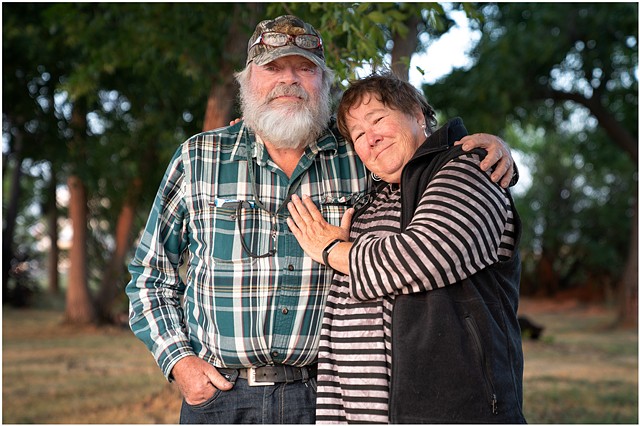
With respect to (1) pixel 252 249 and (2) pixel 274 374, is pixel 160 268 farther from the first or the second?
(2) pixel 274 374

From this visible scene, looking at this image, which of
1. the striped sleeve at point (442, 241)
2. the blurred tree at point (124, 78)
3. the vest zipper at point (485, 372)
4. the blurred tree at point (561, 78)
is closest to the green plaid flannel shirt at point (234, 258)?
the striped sleeve at point (442, 241)

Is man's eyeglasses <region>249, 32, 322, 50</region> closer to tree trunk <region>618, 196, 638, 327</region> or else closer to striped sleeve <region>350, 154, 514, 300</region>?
striped sleeve <region>350, 154, 514, 300</region>

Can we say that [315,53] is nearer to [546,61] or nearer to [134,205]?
[546,61]

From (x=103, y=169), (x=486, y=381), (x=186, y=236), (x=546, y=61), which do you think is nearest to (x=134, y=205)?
(x=103, y=169)

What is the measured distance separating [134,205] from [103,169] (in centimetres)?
204

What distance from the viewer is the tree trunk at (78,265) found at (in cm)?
1506

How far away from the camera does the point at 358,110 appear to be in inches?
106

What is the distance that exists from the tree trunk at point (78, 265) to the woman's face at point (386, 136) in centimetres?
1305

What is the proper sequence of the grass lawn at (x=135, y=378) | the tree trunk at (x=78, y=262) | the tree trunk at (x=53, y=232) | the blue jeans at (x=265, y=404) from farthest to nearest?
the tree trunk at (x=53, y=232)
the tree trunk at (x=78, y=262)
the grass lawn at (x=135, y=378)
the blue jeans at (x=265, y=404)

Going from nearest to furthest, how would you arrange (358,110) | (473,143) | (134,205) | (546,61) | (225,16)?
(473,143), (358,110), (225,16), (546,61), (134,205)

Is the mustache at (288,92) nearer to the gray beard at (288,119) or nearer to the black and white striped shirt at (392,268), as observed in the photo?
the gray beard at (288,119)

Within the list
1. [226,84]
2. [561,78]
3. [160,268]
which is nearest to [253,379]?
[160,268]

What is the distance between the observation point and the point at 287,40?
293 cm

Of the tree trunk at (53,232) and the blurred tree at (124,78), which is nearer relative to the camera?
the blurred tree at (124,78)
